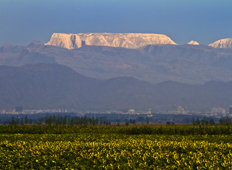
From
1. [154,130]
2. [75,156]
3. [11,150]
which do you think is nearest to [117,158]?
[75,156]

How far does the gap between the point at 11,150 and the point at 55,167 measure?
22.5 ft

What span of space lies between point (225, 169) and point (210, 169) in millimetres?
1110

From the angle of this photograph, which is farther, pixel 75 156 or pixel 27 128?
pixel 27 128

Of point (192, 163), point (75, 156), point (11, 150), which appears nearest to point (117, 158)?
point (75, 156)

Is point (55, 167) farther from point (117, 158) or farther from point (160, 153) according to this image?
point (160, 153)

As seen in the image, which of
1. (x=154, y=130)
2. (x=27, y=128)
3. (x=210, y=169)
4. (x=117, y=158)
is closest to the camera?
(x=210, y=169)

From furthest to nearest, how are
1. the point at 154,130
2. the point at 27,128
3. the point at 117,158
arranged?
the point at 27,128, the point at 154,130, the point at 117,158

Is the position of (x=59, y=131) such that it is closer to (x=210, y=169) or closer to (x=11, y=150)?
(x=11, y=150)

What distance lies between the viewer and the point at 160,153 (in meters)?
24.5

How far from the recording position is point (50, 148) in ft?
84.4

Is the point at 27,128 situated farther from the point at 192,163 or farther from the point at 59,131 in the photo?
the point at 192,163

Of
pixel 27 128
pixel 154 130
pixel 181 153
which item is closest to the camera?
pixel 181 153

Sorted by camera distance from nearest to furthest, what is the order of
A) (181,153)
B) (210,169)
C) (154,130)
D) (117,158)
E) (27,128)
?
(210,169) → (117,158) → (181,153) → (154,130) → (27,128)

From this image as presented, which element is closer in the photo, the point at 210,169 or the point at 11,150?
the point at 210,169
